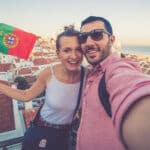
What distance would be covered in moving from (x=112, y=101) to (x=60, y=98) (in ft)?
2.97

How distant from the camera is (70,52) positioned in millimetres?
1627

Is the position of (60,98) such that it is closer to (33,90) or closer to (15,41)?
(33,90)

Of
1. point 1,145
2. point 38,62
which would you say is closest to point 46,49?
point 38,62

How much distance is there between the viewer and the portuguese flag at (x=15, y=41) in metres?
6.37

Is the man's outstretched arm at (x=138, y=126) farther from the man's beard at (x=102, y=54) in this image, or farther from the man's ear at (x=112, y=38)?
the man's ear at (x=112, y=38)

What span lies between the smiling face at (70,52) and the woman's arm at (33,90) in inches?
6.3

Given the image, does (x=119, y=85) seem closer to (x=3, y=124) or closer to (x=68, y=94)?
(x=68, y=94)

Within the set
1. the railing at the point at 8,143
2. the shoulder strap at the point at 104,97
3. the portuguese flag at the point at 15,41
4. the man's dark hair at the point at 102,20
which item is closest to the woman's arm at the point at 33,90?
the railing at the point at 8,143

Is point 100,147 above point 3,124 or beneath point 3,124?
above

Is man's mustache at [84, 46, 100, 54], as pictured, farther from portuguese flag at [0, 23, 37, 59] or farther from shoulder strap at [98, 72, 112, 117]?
portuguese flag at [0, 23, 37, 59]

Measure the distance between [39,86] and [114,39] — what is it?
0.62 metres

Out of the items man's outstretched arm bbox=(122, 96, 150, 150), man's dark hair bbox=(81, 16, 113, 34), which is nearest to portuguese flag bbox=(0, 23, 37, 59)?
man's dark hair bbox=(81, 16, 113, 34)

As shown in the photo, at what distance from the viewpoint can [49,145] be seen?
5.42 ft

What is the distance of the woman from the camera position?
63.8 inches
